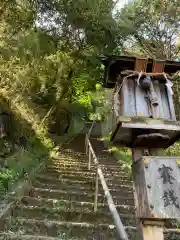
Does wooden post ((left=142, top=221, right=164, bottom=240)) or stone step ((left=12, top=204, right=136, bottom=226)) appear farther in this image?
stone step ((left=12, top=204, right=136, bottom=226))

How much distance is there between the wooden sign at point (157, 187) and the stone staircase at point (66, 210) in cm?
173

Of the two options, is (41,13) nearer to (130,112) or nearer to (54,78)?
(54,78)

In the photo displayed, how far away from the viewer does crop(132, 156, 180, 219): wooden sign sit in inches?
117

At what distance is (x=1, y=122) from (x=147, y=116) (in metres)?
5.23

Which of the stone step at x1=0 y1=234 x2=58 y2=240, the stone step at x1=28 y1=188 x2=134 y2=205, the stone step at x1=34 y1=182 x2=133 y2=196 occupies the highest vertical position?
the stone step at x1=34 y1=182 x2=133 y2=196

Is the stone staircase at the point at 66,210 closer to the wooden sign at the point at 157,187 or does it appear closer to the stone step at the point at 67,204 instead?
the stone step at the point at 67,204

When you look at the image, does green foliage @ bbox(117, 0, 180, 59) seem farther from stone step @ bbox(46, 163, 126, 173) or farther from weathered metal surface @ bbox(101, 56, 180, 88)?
weathered metal surface @ bbox(101, 56, 180, 88)

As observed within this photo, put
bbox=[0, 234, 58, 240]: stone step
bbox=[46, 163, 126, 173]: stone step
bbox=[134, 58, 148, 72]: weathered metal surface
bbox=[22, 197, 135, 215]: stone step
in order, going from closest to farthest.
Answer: bbox=[134, 58, 148, 72]: weathered metal surface → bbox=[0, 234, 58, 240]: stone step → bbox=[22, 197, 135, 215]: stone step → bbox=[46, 163, 126, 173]: stone step

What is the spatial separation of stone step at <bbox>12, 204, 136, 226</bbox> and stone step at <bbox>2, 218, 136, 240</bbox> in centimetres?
33

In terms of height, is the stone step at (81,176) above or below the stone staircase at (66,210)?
above

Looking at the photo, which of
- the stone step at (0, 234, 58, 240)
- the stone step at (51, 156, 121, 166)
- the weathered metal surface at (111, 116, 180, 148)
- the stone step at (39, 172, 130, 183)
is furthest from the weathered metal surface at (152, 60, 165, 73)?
the stone step at (51, 156, 121, 166)

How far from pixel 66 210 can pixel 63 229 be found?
26.1 inches

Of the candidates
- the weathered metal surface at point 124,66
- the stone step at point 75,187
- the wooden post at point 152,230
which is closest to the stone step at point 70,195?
the stone step at point 75,187

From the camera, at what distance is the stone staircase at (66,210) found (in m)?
4.69
